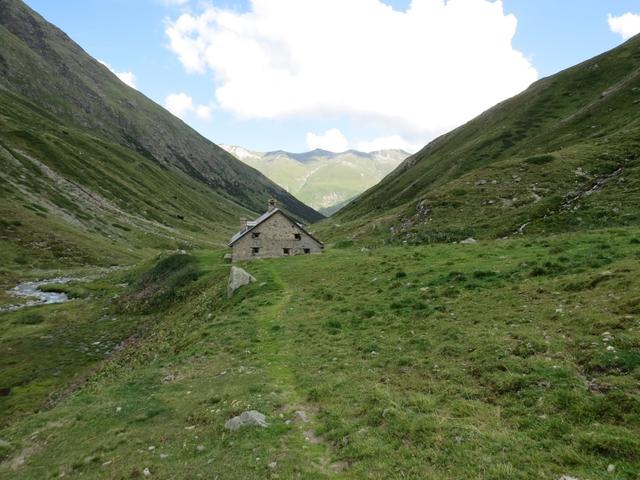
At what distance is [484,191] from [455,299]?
37.5 metres

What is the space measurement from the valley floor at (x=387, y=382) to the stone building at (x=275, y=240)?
25320mm

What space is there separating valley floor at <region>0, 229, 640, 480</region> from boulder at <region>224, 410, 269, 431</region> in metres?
0.24

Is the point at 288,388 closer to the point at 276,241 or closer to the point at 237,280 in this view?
the point at 237,280

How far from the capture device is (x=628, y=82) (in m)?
81.4

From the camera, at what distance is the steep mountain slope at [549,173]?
41.8m

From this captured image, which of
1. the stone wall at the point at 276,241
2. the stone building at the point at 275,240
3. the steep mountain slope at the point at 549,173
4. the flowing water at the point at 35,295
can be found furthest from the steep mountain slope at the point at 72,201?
the steep mountain slope at the point at 549,173

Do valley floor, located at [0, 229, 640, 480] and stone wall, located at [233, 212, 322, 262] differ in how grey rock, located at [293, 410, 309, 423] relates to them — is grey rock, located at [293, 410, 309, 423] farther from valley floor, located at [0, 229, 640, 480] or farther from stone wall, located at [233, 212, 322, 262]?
stone wall, located at [233, 212, 322, 262]

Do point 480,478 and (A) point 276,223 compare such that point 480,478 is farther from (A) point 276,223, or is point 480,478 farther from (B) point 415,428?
(A) point 276,223

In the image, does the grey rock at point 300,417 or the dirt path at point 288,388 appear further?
the grey rock at point 300,417

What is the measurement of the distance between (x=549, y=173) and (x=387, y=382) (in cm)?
4802

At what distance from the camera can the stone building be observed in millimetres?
59469

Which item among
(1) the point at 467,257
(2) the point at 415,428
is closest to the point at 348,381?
(2) the point at 415,428

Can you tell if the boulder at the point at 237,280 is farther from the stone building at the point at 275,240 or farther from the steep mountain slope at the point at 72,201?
the steep mountain slope at the point at 72,201

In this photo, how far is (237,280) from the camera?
37.8 meters
